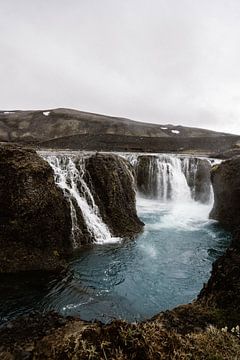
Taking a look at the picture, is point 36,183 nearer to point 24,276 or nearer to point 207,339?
point 24,276

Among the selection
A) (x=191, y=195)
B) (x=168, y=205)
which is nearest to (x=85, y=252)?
(x=168, y=205)

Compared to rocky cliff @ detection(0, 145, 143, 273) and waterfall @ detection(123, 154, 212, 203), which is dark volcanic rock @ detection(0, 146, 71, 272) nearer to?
rocky cliff @ detection(0, 145, 143, 273)

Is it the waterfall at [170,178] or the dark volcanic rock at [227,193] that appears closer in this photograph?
the dark volcanic rock at [227,193]

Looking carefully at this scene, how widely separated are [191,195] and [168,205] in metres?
3.35

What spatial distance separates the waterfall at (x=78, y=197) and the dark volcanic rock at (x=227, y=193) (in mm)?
9251

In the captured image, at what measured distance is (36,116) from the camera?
97375 mm

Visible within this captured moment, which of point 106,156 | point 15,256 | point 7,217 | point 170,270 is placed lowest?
point 170,270

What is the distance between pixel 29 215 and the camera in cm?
1338

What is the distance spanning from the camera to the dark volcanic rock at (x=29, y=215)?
12.6 metres

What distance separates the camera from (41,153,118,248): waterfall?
1702cm

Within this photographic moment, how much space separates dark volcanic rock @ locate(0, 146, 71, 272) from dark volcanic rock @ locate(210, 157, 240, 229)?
40.5 feet

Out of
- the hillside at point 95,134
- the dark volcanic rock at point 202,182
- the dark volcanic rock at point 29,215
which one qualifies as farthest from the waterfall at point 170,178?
the hillside at point 95,134

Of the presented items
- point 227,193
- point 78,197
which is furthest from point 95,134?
point 78,197

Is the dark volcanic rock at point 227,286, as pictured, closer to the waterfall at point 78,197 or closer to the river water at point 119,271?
the river water at point 119,271
